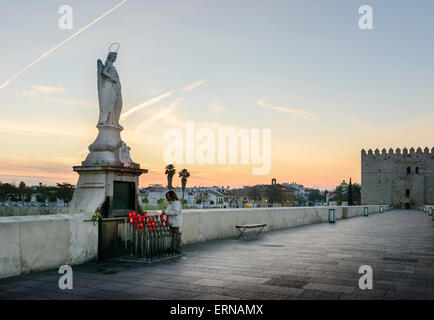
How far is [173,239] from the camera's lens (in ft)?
29.1

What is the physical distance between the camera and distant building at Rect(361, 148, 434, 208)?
8175cm

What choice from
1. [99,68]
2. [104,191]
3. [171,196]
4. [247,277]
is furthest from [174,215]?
[99,68]

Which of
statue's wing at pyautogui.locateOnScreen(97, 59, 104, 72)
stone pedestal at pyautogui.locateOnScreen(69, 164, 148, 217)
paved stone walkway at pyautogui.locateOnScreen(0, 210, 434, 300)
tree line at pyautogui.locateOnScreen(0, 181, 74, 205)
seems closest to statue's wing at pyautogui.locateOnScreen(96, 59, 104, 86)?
statue's wing at pyautogui.locateOnScreen(97, 59, 104, 72)

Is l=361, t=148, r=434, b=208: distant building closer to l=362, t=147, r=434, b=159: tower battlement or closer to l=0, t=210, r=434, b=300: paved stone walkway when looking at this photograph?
l=362, t=147, r=434, b=159: tower battlement

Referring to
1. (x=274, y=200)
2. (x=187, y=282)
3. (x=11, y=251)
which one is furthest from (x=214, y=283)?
(x=274, y=200)

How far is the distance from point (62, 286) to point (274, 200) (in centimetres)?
13797

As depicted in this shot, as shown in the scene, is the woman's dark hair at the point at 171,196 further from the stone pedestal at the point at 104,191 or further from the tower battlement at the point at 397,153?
the tower battlement at the point at 397,153

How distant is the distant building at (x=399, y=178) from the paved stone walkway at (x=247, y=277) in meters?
80.2

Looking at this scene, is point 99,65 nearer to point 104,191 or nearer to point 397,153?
point 104,191

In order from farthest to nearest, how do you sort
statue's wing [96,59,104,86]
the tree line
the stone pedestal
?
the tree line
statue's wing [96,59,104,86]
the stone pedestal

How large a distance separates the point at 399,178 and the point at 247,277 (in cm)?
8597

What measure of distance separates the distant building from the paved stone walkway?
80.2 meters

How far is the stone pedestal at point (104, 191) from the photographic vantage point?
870cm

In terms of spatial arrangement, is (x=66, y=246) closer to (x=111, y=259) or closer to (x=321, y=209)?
(x=111, y=259)
